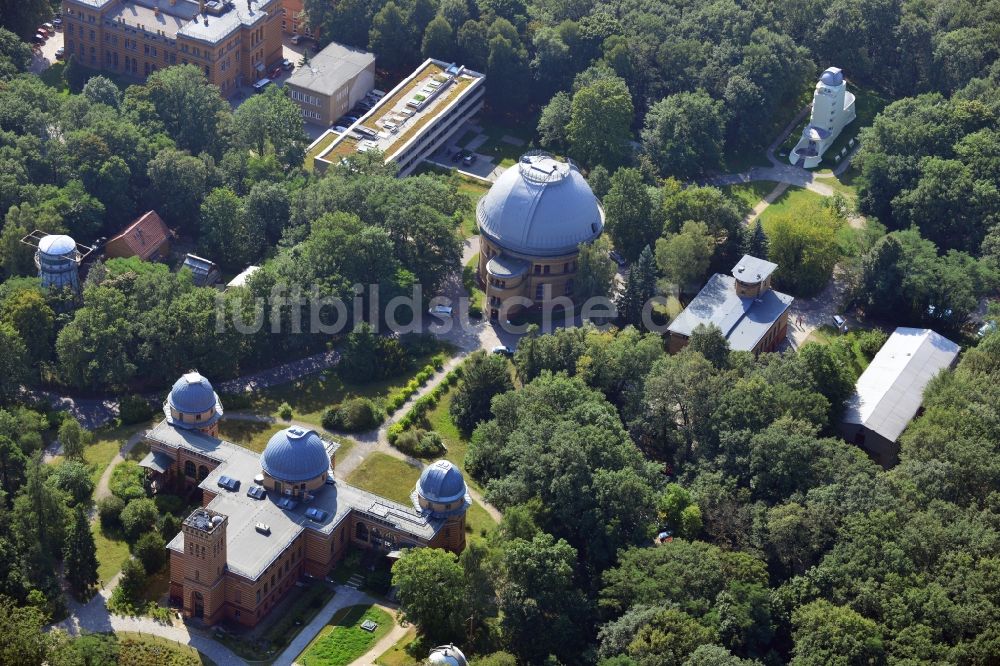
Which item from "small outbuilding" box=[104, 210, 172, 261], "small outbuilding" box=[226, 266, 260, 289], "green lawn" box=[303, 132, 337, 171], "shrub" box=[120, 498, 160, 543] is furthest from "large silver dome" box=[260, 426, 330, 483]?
"green lawn" box=[303, 132, 337, 171]

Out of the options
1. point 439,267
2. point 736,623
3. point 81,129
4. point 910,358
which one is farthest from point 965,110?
point 81,129

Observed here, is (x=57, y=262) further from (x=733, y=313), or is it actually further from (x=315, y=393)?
(x=733, y=313)

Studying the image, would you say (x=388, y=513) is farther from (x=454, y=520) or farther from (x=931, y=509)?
(x=931, y=509)

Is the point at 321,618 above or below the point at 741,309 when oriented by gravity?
below

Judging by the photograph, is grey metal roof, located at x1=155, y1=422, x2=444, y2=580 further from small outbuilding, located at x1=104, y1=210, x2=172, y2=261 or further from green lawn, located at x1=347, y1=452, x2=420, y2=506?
small outbuilding, located at x1=104, y1=210, x2=172, y2=261

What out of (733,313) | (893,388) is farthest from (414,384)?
(893,388)

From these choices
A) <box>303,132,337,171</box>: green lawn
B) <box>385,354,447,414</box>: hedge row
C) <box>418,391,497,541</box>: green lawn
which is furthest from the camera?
<box>303,132,337,171</box>: green lawn
